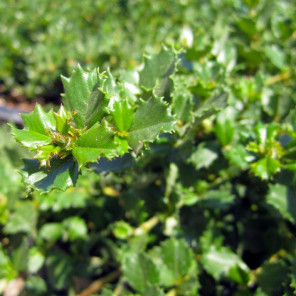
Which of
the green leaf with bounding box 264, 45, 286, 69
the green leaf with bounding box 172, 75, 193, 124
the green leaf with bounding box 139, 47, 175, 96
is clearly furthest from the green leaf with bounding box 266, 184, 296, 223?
the green leaf with bounding box 264, 45, 286, 69

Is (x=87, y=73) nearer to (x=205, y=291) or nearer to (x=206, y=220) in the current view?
(x=206, y=220)

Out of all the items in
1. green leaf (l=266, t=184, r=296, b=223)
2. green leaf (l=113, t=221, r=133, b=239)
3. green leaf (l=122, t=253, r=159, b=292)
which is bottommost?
green leaf (l=113, t=221, r=133, b=239)

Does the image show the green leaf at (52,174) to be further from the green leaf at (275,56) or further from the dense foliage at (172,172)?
the green leaf at (275,56)

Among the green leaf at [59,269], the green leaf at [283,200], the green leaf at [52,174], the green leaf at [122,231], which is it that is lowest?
the green leaf at [59,269]

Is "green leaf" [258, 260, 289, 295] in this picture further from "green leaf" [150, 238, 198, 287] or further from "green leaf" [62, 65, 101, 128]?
"green leaf" [62, 65, 101, 128]

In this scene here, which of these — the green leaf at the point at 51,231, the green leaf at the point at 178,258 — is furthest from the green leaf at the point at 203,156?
the green leaf at the point at 51,231

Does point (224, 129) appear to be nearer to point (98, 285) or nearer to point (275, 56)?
point (275, 56)

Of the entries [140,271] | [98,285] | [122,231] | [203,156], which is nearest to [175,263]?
[140,271]
